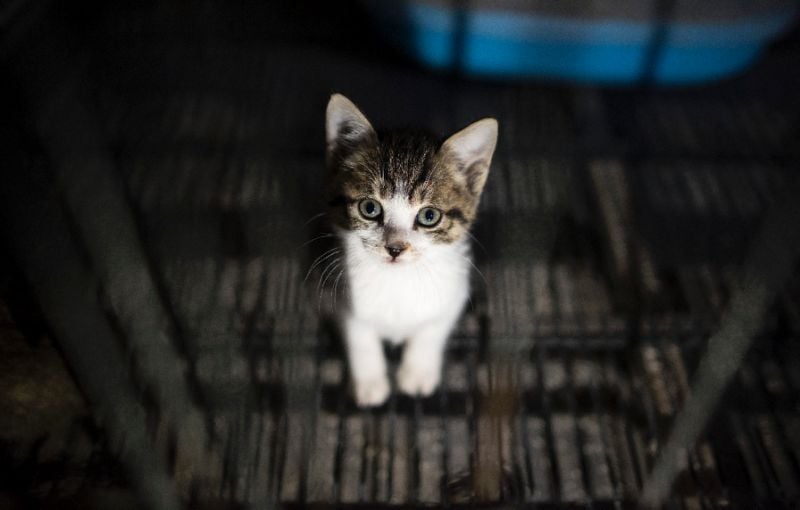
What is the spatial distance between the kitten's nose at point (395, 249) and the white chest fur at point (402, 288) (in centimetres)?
8

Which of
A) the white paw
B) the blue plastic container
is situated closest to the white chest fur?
the white paw

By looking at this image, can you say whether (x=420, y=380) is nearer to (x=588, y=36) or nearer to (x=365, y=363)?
(x=365, y=363)

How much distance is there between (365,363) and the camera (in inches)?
43.0

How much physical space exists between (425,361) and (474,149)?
391mm

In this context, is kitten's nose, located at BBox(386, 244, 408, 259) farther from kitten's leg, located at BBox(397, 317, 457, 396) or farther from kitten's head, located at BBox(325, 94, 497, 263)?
kitten's leg, located at BBox(397, 317, 457, 396)

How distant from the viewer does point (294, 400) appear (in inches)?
41.0

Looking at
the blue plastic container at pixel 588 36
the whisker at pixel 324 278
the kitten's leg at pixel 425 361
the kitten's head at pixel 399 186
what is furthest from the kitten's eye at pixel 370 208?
the blue plastic container at pixel 588 36

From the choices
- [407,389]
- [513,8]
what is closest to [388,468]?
[407,389]

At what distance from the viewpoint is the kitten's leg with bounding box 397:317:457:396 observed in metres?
1.08

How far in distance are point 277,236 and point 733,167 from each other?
97 cm

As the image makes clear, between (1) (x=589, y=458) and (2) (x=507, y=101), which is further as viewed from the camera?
(2) (x=507, y=101)

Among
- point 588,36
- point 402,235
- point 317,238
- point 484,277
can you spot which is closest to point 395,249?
point 402,235

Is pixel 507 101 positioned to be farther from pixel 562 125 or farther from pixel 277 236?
pixel 277 236

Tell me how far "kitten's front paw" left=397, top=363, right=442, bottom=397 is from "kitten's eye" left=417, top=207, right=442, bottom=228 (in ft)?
0.87
